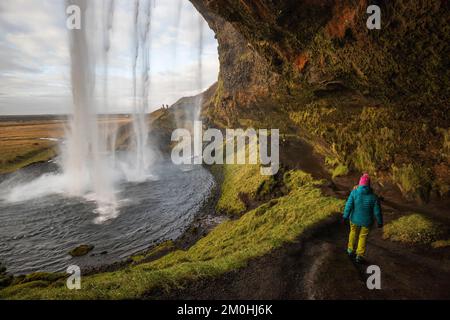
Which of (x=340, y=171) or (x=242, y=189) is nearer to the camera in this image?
(x=340, y=171)

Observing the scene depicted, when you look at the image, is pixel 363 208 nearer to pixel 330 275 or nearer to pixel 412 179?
pixel 330 275

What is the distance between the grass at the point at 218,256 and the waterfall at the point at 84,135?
64.1ft

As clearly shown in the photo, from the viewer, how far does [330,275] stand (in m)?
8.88

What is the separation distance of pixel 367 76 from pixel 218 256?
11.6m

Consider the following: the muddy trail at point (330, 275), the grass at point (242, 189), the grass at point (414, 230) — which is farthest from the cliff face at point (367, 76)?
the grass at point (242, 189)

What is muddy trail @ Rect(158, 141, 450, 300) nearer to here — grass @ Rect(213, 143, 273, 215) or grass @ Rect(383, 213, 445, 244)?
grass @ Rect(383, 213, 445, 244)

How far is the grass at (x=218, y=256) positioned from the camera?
8.97 metres

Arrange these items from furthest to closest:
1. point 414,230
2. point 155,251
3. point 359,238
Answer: point 155,251 → point 414,230 → point 359,238

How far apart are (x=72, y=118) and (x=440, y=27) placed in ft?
134

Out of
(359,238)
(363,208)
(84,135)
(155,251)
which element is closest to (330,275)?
(359,238)

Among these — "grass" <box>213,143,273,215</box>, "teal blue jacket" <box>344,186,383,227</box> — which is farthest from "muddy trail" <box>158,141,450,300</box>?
"grass" <box>213,143,273,215</box>

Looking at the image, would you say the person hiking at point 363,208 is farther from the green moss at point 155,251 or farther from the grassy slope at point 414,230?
the green moss at point 155,251
